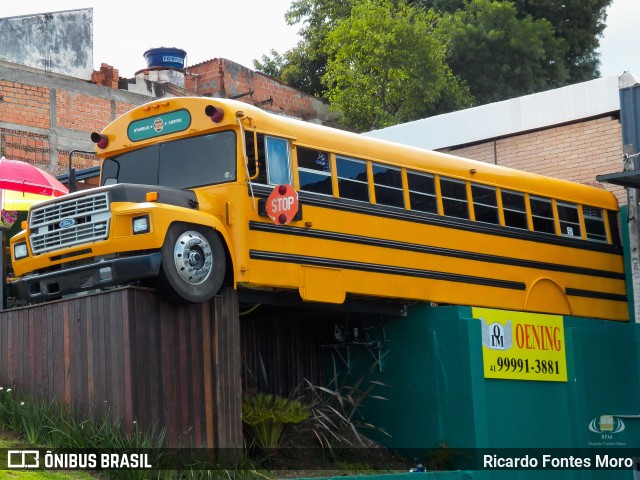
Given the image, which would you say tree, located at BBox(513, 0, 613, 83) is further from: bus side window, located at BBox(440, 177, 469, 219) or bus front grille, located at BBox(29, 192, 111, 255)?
bus front grille, located at BBox(29, 192, 111, 255)

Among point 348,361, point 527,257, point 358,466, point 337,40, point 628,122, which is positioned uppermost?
point 337,40

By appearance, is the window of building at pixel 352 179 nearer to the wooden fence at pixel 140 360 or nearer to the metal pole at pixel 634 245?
the wooden fence at pixel 140 360

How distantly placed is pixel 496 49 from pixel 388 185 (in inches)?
1027

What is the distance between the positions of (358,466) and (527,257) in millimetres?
4499

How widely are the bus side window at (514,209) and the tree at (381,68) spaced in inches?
662

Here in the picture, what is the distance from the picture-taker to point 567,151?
66.7 feet

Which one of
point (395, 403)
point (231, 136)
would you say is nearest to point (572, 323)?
point (395, 403)

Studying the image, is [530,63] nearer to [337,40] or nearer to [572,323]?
[337,40]

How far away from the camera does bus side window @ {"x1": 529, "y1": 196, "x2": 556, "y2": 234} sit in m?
17.8

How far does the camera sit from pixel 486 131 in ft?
68.9

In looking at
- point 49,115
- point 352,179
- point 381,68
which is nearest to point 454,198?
point 352,179

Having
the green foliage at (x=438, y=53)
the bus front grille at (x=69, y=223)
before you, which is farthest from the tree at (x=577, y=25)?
the bus front grille at (x=69, y=223)

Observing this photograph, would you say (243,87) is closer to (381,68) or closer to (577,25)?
(381,68)

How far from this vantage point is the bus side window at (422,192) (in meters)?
15.9
